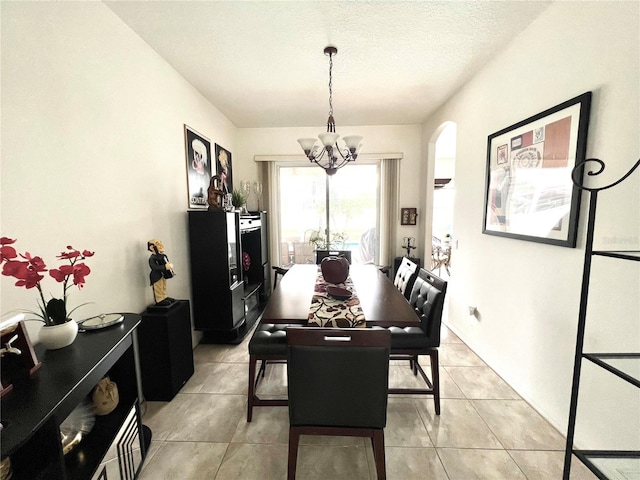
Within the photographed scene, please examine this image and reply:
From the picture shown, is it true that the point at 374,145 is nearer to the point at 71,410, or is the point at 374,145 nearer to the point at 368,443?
the point at 368,443

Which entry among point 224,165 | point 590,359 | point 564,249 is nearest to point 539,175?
point 564,249

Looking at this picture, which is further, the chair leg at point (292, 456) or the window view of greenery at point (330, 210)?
the window view of greenery at point (330, 210)

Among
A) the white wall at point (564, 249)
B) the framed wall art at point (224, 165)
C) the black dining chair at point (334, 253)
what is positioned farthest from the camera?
the black dining chair at point (334, 253)

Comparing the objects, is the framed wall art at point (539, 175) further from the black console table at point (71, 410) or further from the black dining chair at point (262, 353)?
the black console table at point (71, 410)

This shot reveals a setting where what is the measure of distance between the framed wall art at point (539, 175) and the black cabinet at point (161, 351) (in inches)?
107

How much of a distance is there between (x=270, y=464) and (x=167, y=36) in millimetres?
2977

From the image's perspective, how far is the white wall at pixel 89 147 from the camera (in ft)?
4.05

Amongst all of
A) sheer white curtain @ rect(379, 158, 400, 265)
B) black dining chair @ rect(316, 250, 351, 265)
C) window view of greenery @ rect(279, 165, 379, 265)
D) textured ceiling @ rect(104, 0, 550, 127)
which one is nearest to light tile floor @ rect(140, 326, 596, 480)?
black dining chair @ rect(316, 250, 351, 265)

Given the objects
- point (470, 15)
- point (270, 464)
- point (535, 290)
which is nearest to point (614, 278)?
point (535, 290)

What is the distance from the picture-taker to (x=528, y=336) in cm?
202

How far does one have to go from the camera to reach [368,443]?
5.56ft

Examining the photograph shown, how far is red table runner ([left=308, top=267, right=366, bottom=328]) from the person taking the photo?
165 centimetres

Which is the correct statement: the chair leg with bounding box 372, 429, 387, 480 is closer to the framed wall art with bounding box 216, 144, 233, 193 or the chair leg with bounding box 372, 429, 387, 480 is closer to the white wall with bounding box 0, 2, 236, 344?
the white wall with bounding box 0, 2, 236, 344

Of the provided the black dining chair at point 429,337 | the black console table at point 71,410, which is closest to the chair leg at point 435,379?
the black dining chair at point 429,337
